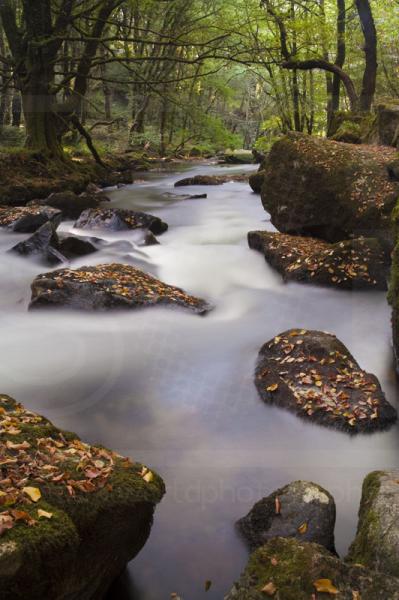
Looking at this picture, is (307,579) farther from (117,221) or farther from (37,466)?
(117,221)

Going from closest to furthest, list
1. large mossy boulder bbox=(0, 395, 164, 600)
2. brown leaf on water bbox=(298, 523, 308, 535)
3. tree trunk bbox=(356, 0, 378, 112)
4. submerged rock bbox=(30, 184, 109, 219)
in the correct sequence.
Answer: large mossy boulder bbox=(0, 395, 164, 600) < brown leaf on water bbox=(298, 523, 308, 535) < submerged rock bbox=(30, 184, 109, 219) < tree trunk bbox=(356, 0, 378, 112)

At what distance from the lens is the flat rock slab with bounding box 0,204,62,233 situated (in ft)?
31.3

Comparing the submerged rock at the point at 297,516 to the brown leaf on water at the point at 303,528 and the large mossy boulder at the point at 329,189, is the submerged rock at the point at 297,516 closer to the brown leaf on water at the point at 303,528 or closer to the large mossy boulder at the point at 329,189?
the brown leaf on water at the point at 303,528

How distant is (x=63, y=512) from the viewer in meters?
2.09

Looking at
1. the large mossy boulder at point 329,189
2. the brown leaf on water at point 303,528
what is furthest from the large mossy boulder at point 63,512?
the large mossy boulder at point 329,189

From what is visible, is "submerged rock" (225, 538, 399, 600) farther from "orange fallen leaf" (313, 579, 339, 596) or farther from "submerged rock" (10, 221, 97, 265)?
"submerged rock" (10, 221, 97, 265)

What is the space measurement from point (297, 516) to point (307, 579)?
77 centimetres

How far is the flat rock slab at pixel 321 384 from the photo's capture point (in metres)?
3.88

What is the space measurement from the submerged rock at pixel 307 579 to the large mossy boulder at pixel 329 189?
5565 mm

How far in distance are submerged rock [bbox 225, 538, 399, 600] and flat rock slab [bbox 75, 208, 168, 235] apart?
27.0 feet

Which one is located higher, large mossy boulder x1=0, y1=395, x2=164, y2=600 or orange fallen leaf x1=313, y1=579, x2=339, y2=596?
large mossy boulder x1=0, y1=395, x2=164, y2=600

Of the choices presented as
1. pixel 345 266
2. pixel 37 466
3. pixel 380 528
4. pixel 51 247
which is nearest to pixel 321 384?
pixel 380 528

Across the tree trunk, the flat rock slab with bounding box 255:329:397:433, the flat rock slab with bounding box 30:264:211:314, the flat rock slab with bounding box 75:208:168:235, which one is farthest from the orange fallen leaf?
the tree trunk

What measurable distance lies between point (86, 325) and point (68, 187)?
9.01 metres
